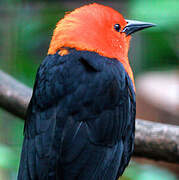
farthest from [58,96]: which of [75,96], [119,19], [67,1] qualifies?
[67,1]

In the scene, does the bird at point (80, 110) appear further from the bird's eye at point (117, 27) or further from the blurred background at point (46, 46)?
the blurred background at point (46, 46)

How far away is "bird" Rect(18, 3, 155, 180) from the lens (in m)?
2.07

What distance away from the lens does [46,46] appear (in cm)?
486

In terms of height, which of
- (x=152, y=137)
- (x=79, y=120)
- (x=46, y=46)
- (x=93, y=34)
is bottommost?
(x=46, y=46)

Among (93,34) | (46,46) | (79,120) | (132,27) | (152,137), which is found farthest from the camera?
(46,46)

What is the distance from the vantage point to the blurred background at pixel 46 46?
3697mm

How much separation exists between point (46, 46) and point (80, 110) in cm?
282

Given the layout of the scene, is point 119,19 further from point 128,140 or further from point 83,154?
point 83,154

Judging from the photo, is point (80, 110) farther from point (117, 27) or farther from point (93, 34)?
point (117, 27)

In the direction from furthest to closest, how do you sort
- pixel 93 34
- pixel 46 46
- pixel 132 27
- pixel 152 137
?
pixel 46 46 → pixel 132 27 → pixel 152 137 → pixel 93 34

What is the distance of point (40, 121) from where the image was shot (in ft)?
7.08

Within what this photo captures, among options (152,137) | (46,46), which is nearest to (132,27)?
(152,137)

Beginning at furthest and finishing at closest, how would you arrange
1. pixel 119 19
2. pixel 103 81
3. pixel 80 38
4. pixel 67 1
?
pixel 67 1 < pixel 119 19 < pixel 80 38 < pixel 103 81

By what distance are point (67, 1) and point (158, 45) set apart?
1.12 meters
